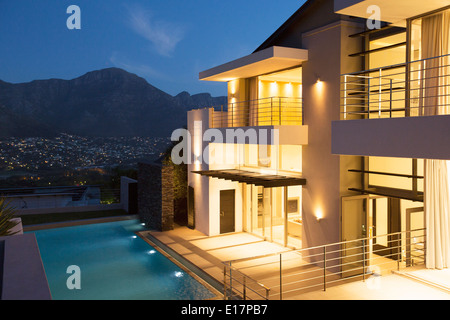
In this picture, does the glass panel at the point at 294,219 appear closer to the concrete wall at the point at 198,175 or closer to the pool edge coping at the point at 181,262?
the concrete wall at the point at 198,175

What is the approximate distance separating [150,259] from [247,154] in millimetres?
5713

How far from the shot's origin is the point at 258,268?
11172 mm

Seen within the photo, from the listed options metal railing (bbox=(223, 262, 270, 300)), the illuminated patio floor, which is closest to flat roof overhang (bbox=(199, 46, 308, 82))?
the illuminated patio floor

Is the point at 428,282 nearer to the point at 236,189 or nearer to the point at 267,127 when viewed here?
the point at 267,127

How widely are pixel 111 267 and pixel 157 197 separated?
5.03m

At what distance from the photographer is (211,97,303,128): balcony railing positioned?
13977 millimetres

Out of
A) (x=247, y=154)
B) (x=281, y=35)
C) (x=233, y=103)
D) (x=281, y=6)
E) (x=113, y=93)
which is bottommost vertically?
(x=247, y=154)

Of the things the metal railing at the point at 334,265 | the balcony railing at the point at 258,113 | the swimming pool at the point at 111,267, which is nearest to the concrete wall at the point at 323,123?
the metal railing at the point at 334,265

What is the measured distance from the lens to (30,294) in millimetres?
3904

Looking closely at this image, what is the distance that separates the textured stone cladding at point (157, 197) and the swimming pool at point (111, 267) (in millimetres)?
1029

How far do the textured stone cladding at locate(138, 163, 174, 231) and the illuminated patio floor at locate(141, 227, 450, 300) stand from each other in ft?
2.04

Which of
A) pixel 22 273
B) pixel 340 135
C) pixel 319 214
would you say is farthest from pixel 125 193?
pixel 22 273

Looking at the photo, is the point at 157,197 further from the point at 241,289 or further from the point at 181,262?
the point at 241,289

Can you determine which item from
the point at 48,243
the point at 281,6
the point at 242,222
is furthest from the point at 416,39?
the point at 281,6
